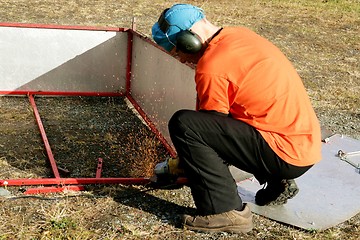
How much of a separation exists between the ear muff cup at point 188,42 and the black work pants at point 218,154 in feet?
1.28

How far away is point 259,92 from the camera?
3178 mm

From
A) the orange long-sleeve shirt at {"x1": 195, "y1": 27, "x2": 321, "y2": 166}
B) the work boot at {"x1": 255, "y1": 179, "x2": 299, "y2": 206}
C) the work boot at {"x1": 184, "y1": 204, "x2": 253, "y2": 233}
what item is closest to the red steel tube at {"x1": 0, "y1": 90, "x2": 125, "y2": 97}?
the work boot at {"x1": 255, "y1": 179, "x2": 299, "y2": 206}

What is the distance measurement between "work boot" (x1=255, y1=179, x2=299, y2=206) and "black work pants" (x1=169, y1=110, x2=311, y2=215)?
357 mm

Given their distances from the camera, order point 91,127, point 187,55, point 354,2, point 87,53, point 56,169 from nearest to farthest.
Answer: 1. point 187,55
2. point 56,169
3. point 91,127
4. point 87,53
5. point 354,2

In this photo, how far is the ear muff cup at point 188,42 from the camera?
3.16 metres

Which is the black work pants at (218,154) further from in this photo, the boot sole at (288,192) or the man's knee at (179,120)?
the boot sole at (288,192)

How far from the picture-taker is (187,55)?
336 cm

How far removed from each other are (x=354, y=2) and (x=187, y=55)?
15677 mm

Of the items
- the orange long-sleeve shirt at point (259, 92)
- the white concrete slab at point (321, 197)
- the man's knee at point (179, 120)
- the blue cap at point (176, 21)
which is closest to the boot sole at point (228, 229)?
the white concrete slab at point (321, 197)

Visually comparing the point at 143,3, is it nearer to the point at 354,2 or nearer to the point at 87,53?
the point at 354,2

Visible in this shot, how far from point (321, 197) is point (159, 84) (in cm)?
205

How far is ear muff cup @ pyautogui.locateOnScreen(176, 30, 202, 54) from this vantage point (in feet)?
10.4

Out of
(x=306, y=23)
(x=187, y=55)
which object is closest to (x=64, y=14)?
(x=306, y=23)

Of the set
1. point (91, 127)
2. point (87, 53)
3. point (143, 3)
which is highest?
point (87, 53)
